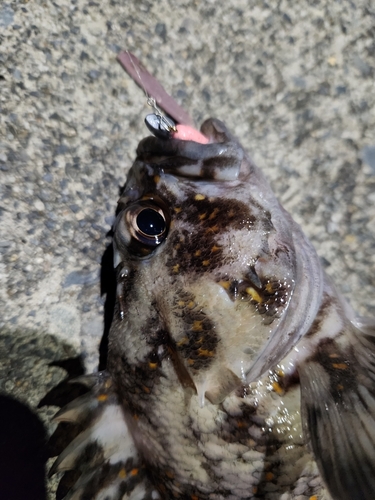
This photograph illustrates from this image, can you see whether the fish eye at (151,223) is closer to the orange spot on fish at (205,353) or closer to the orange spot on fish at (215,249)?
the orange spot on fish at (215,249)

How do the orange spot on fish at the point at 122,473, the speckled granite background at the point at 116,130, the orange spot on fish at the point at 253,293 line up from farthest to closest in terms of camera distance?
the speckled granite background at the point at 116,130, the orange spot on fish at the point at 122,473, the orange spot on fish at the point at 253,293

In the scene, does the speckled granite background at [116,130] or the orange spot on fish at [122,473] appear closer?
the orange spot on fish at [122,473]

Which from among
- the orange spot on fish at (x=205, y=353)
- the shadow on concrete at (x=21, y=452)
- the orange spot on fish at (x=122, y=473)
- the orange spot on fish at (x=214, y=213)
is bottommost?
the shadow on concrete at (x=21, y=452)

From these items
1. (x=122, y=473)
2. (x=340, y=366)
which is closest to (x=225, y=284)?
(x=340, y=366)

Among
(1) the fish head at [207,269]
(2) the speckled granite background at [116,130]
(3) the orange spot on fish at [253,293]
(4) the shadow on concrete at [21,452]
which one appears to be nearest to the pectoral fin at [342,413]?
(1) the fish head at [207,269]

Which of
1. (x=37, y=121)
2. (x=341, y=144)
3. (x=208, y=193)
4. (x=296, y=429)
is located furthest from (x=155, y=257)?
(x=341, y=144)

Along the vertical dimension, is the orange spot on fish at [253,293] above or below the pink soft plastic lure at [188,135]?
below

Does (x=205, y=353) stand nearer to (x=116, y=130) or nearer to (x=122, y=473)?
(x=122, y=473)
